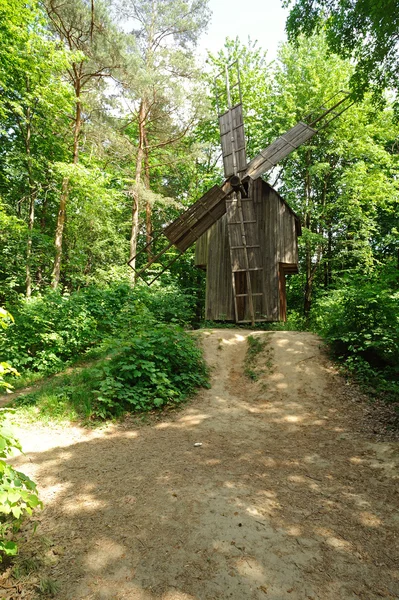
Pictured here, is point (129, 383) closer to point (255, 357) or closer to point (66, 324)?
point (255, 357)

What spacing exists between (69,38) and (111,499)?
48.1 feet

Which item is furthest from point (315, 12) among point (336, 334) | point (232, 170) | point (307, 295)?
point (307, 295)

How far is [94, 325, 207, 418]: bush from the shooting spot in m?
5.91

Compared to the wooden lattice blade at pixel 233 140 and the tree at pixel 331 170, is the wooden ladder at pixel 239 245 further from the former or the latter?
the tree at pixel 331 170

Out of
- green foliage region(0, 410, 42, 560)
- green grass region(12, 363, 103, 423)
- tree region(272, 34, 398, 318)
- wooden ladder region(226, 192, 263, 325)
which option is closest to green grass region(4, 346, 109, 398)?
green grass region(12, 363, 103, 423)

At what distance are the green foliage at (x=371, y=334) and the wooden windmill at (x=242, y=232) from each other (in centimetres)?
347

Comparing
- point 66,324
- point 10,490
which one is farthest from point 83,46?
point 10,490

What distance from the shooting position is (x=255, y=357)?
8.37 m

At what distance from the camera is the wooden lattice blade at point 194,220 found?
10.9 meters

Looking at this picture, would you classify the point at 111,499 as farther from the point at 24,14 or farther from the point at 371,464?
the point at 24,14

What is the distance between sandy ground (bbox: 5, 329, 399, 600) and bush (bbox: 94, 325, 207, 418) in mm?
490

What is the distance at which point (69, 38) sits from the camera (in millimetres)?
12070

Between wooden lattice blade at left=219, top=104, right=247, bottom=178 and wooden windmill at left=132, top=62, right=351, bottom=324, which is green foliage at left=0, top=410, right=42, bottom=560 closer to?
wooden windmill at left=132, top=62, right=351, bottom=324

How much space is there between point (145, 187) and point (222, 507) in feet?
48.6
